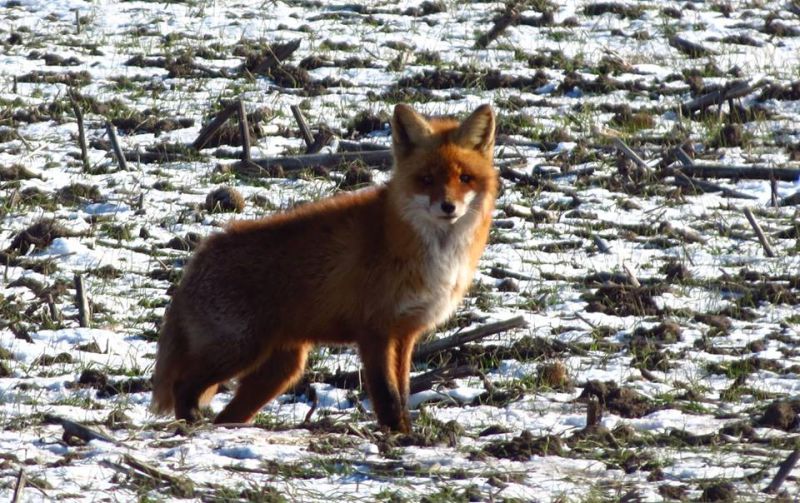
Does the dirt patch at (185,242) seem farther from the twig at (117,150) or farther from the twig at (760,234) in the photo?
the twig at (760,234)

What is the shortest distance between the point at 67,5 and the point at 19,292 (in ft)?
28.4

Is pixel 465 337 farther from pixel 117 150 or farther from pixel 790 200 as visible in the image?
pixel 117 150

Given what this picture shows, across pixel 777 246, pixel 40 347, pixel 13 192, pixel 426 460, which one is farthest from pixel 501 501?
pixel 13 192

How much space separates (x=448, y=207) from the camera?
259 inches

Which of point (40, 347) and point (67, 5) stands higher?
point (67, 5)

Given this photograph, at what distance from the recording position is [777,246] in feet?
32.7

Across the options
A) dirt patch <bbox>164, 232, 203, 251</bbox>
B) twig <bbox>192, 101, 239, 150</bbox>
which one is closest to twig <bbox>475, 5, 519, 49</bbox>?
twig <bbox>192, 101, 239, 150</bbox>

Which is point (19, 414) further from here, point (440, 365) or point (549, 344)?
point (549, 344)

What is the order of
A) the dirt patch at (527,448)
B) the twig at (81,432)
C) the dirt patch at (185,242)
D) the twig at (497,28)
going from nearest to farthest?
the twig at (81,432)
the dirt patch at (527,448)
the dirt patch at (185,242)
the twig at (497,28)

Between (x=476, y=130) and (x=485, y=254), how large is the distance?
3008 mm

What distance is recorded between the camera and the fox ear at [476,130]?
7000mm

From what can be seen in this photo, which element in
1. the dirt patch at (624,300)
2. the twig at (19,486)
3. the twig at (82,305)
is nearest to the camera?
the twig at (19,486)

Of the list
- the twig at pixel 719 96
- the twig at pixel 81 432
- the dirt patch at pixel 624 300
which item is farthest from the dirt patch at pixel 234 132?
the twig at pixel 81 432

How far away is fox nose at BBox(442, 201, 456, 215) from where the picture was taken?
6.57 metres
